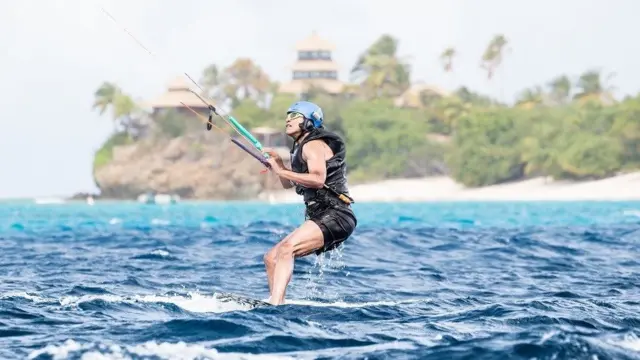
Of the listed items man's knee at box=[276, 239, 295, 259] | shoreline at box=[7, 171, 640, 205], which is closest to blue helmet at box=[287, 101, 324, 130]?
man's knee at box=[276, 239, 295, 259]

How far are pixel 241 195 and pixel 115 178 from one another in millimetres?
16881

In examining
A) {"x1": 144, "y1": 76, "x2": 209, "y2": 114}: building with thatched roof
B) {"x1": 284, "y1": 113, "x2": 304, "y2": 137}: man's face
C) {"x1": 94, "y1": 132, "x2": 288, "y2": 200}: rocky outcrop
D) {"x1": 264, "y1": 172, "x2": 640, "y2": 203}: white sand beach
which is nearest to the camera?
{"x1": 284, "y1": 113, "x2": 304, "y2": 137}: man's face

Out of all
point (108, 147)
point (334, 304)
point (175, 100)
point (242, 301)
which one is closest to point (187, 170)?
point (175, 100)

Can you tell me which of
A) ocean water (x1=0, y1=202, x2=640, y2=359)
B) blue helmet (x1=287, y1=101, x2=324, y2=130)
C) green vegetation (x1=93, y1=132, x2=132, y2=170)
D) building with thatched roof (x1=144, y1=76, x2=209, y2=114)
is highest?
building with thatched roof (x1=144, y1=76, x2=209, y2=114)

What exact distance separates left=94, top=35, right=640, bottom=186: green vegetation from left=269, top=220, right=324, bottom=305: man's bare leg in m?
98.2

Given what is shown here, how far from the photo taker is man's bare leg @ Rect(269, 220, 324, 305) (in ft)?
39.8

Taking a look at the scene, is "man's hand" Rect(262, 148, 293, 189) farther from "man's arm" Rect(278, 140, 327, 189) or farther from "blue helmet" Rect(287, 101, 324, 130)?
"blue helmet" Rect(287, 101, 324, 130)

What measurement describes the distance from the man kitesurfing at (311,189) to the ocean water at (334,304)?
49 centimetres

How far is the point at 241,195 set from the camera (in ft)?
431

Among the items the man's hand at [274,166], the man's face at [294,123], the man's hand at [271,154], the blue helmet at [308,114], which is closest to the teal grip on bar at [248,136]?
the man's hand at [271,154]

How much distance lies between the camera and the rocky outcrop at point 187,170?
13250 cm

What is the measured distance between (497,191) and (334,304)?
10262 centimetres

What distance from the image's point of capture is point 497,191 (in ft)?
375

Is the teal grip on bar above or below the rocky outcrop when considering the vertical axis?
below
